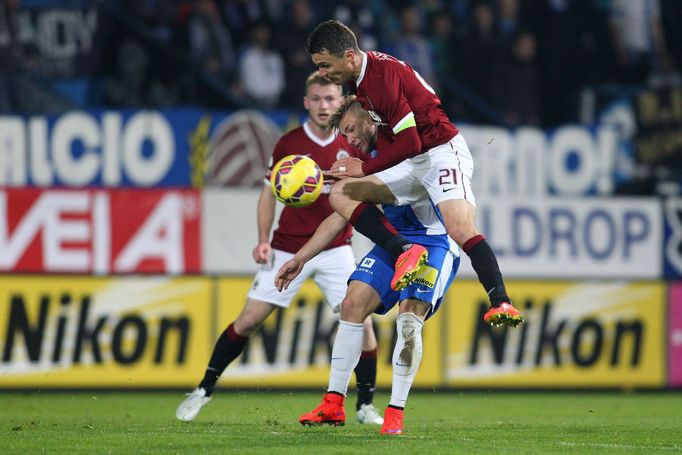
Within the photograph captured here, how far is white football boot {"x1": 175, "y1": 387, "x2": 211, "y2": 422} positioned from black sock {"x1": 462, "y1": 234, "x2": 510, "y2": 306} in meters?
2.52

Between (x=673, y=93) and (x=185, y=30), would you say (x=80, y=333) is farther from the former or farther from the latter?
(x=673, y=93)

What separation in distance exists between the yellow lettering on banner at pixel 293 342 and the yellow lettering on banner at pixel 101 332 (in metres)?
0.31

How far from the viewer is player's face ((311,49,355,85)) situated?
24.3ft

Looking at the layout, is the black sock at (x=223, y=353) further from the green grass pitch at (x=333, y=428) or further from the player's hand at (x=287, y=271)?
the player's hand at (x=287, y=271)

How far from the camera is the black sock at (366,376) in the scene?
29.3 feet

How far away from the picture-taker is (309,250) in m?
7.96

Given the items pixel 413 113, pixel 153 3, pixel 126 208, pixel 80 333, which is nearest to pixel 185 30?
pixel 153 3

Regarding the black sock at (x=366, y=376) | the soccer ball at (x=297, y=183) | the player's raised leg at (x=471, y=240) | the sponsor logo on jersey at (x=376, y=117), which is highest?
the sponsor logo on jersey at (x=376, y=117)

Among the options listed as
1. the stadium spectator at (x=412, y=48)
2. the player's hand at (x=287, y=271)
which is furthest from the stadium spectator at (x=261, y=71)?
the player's hand at (x=287, y=271)

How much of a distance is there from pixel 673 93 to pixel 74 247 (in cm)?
730

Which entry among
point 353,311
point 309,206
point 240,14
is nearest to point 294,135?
point 309,206

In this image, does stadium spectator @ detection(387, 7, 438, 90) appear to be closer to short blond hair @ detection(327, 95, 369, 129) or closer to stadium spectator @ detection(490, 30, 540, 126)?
stadium spectator @ detection(490, 30, 540, 126)

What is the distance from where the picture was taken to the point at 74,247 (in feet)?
42.1

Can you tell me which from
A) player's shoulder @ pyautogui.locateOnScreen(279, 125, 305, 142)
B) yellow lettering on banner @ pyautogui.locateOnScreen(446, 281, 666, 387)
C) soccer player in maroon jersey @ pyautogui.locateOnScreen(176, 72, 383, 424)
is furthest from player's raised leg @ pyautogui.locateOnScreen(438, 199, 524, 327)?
yellow lettering on banner @ pyautogui.locateOnScreen(446, 281, 666, 387)
